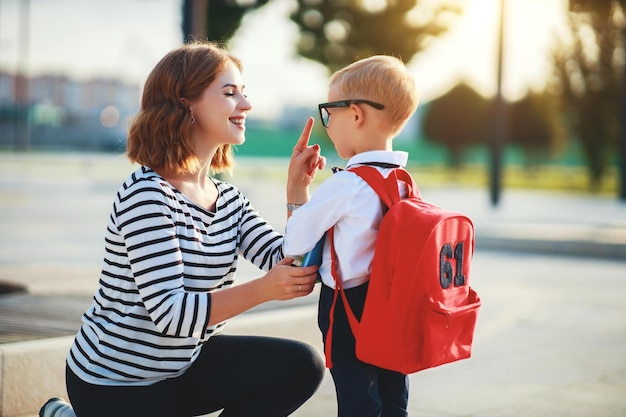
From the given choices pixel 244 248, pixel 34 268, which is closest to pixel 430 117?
pixel 34 268

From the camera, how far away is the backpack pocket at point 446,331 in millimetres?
2646

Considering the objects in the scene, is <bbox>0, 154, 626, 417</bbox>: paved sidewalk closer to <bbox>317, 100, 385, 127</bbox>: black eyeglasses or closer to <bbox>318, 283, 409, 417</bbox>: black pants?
<bbox>318, 283, 409, 417</bbox>: black pants

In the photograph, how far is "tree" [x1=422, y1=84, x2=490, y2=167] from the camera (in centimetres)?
5846

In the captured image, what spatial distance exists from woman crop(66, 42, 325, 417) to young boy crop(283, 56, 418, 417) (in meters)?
0.12

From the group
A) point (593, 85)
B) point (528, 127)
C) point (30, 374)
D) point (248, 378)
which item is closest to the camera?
point (248, 378)

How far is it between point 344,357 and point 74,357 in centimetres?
87

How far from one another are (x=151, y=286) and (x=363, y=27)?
26.9 m

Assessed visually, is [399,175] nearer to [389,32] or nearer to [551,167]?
[389,32]

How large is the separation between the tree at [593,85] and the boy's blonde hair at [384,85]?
3335cm

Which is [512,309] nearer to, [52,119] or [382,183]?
[382,183]

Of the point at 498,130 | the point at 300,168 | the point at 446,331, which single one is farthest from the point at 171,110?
the point at 498,130

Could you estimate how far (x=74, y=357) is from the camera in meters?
2.97

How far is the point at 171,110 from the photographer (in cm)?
296

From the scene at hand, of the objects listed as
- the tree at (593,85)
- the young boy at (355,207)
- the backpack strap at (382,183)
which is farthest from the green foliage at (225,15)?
the backpack strap at (382,183)
